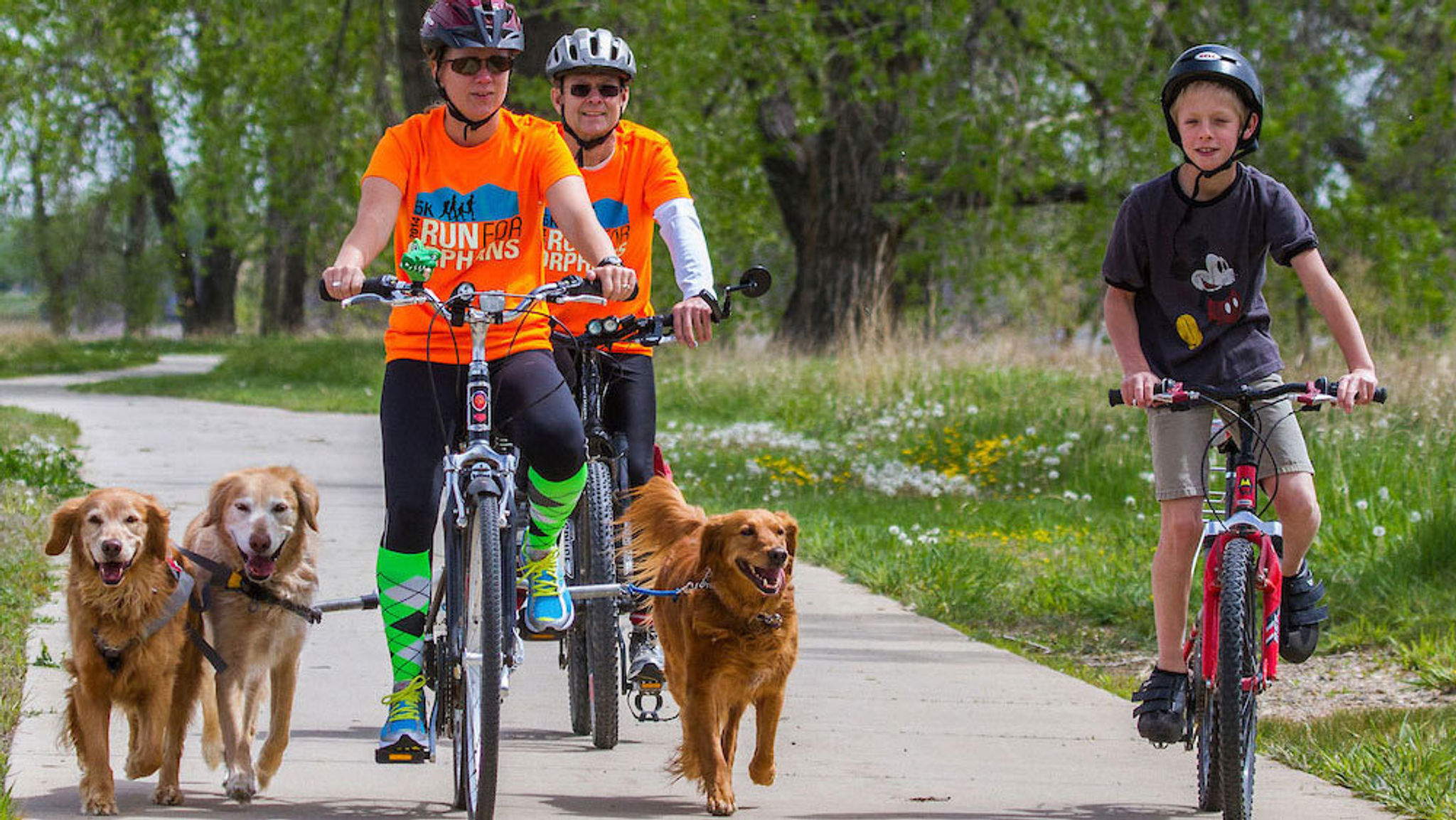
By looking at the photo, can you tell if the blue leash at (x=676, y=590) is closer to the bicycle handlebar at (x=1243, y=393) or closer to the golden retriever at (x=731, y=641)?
the golden retriever at (x=731, y=641)

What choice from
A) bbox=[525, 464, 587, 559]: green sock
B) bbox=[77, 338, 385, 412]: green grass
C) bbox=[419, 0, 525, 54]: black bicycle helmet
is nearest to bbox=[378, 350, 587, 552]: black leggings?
bbox=[525, 464, 587, 559]: green sock

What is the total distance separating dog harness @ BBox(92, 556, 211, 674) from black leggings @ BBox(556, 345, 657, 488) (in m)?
1.46

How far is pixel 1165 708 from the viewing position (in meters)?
5.15

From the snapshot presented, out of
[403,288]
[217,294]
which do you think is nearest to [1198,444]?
[403,288]

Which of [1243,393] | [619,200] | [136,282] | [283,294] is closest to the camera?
[1243,393]

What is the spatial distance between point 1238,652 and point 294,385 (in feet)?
72.2

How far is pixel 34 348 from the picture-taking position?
3192 centimetres

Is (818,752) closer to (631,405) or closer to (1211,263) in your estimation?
(631,405)

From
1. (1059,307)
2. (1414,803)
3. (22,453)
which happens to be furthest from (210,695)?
(1059,307)

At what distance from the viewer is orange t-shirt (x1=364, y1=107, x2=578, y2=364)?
5.10m

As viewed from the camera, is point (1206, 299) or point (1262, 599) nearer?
point (1262, 599)

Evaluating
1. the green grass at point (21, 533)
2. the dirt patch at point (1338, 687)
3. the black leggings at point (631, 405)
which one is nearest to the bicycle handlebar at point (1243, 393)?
the black leggings at point (631, 405)

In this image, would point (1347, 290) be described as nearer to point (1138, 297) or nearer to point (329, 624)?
point (329, 624)

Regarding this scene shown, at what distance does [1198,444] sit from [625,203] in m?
2.15
